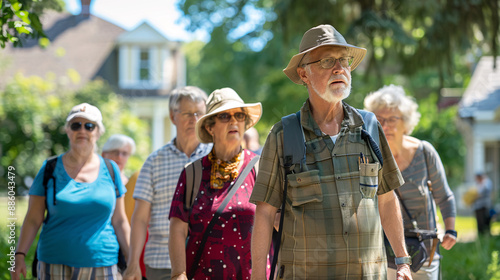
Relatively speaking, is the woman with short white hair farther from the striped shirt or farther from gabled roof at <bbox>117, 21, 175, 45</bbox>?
gabled roof at <bbox>117, 21, 175, 45</bbox>

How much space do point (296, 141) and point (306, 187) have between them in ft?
0.82

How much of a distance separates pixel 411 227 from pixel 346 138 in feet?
6.22

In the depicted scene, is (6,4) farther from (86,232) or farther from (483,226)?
(483,226)

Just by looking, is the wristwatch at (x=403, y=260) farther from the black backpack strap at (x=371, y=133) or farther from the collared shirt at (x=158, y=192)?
the collared shirt at (x=158, y=192)

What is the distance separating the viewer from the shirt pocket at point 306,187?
10.6 feet

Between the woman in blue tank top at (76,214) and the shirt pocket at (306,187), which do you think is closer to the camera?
the shirt pocket at (306,187)

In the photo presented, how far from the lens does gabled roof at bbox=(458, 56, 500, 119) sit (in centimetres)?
2708

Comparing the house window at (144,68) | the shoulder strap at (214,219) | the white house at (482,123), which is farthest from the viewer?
the house window at (144,68)

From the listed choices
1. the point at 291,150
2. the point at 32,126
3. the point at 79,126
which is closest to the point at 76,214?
the point at 79,126

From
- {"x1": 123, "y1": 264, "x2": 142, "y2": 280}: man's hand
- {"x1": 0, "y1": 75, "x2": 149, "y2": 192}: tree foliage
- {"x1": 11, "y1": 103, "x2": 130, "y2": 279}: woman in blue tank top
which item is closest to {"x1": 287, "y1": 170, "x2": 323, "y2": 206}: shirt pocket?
{"x1": 123, "y1": 264, "x2": 142, "y2": 280}: man's hand

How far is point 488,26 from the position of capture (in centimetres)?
1087

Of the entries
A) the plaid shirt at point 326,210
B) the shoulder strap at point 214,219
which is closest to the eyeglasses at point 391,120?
the shoulder strap at point 214,219

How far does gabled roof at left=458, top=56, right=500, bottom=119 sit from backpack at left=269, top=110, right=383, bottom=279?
2483 centimetres

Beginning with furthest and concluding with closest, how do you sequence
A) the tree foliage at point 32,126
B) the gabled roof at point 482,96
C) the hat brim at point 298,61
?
1. the gabled roof at point 482,96
2. the tree foliage at point 32,126
3. the hat brim at point 298,61
